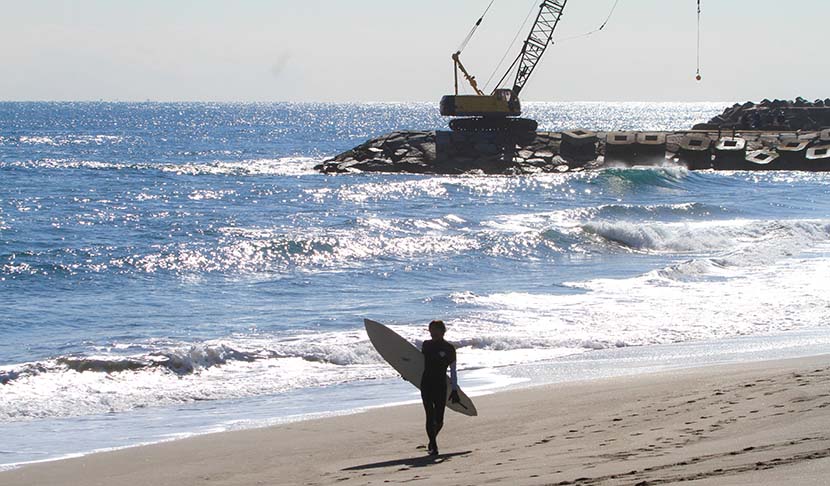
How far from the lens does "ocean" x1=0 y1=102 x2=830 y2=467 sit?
45.4 feet

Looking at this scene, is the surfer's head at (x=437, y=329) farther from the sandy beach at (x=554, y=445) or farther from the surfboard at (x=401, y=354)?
the surfboard at (x=401, y=354)

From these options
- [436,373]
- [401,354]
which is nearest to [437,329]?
[436,373]

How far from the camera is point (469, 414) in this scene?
34.5 ft

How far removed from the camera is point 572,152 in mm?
60250

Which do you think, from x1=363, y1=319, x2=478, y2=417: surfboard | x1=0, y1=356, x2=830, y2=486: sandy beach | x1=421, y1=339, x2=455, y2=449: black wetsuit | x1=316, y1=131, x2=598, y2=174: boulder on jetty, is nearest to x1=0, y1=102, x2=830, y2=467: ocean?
x1=0, y1=356, x2=830, y2=486: sandy beach

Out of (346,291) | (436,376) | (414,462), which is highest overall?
(436,376)

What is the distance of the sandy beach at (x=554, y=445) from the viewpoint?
731 centimetres

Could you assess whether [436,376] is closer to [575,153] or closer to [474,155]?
[575,153]

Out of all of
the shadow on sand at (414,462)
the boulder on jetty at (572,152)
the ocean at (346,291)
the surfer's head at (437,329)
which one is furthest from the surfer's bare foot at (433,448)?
the boulder on jetty at (572,152)

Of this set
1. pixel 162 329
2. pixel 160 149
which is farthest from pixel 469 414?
pixel 160 149

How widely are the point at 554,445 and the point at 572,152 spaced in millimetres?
52248

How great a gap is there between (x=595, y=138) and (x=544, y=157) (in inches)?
134

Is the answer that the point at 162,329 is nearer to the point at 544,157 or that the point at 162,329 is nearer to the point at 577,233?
the point at 577,233

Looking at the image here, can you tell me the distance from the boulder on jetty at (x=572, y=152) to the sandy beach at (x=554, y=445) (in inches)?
1874
